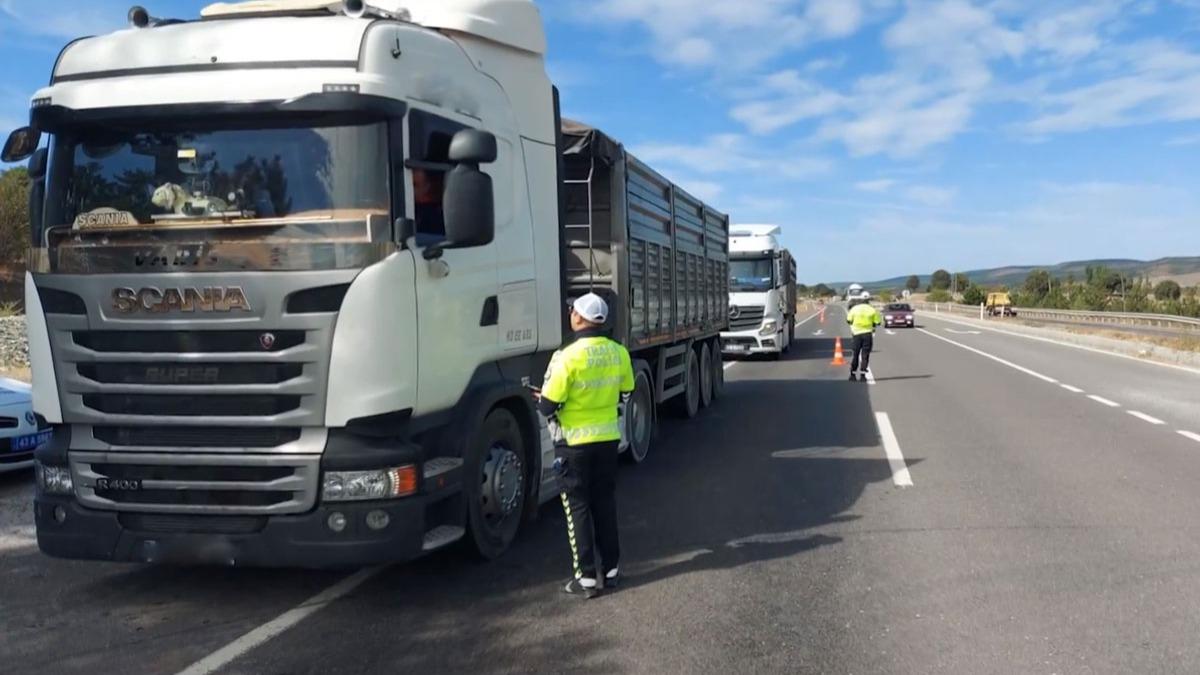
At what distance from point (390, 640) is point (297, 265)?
1.85m

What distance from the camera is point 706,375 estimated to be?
45.0 feet

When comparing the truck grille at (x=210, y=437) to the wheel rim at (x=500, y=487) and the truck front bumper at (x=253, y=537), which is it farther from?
→ the wheel rim at (x=500, y=487)

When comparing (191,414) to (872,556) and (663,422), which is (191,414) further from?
(663,422)

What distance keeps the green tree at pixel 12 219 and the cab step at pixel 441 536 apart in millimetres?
32130

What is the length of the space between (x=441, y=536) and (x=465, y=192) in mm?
1776

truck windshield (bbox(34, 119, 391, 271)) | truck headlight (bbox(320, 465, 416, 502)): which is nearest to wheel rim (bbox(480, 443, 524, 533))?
truck headlight (bbox(320, 465, 416, 502))

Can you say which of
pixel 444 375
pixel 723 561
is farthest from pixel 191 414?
pixel 723 561

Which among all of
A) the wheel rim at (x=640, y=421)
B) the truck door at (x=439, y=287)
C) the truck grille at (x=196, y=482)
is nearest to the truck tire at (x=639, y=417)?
the wheel rim at (x=640, y=421)

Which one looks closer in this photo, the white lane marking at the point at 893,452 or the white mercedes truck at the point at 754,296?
the white lane marking at the point at 893,452

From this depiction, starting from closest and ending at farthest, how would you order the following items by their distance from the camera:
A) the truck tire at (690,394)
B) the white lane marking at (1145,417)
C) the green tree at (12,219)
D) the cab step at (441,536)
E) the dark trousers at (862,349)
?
the cab step at (441,536) < the truck tire at (690,394) < the white lane marking at (1145,417) < the dark trousers at (862,349) < the green tree at (12,219)

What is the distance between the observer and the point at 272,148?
16.0 feet

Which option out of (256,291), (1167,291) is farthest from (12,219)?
(1167,291)

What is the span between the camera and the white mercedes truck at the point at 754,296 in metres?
23.0

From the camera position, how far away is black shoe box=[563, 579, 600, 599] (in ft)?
17.5
